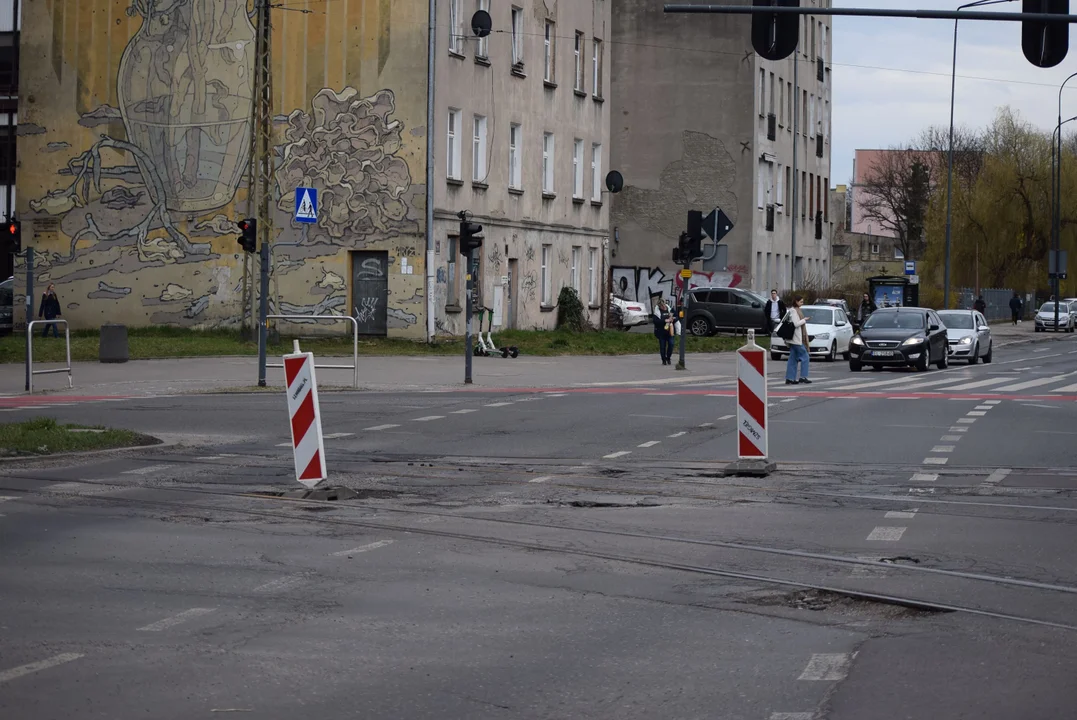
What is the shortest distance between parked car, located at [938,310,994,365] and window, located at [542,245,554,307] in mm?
12798

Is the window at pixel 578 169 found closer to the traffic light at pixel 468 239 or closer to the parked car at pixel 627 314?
the parked car at pixel 627 314

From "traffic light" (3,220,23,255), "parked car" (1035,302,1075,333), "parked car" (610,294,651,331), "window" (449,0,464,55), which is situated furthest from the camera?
"parked car" (1035,302,1075,333)

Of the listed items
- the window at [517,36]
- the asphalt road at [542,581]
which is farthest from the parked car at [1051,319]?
the asphalt road at [542,581]

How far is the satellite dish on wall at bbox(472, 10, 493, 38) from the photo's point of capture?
1780 inches

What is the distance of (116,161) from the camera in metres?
44.8

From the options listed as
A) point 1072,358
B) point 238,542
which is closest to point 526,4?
point 1072,358

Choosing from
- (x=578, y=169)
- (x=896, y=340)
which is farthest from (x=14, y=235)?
(x=578, y=169)

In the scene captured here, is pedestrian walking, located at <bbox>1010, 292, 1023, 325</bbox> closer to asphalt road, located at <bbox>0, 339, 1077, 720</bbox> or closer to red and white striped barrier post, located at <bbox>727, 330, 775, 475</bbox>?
asphalt road, located at <bbox>0, 339, 1077, 720</bbox>

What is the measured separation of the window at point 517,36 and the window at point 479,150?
10.3ft

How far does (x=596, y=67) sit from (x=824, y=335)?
17.2 meters

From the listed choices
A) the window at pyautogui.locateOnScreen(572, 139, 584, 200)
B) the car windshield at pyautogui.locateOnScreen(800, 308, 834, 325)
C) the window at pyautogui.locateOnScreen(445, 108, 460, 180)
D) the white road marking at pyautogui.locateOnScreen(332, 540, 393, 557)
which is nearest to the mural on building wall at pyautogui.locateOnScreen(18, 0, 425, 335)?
the window at pyautogui.locateOnScreen(445, 108, 460, 180)

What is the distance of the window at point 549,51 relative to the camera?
51.7 m

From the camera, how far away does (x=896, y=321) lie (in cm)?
3850

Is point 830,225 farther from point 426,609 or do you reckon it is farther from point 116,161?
point 426,609
